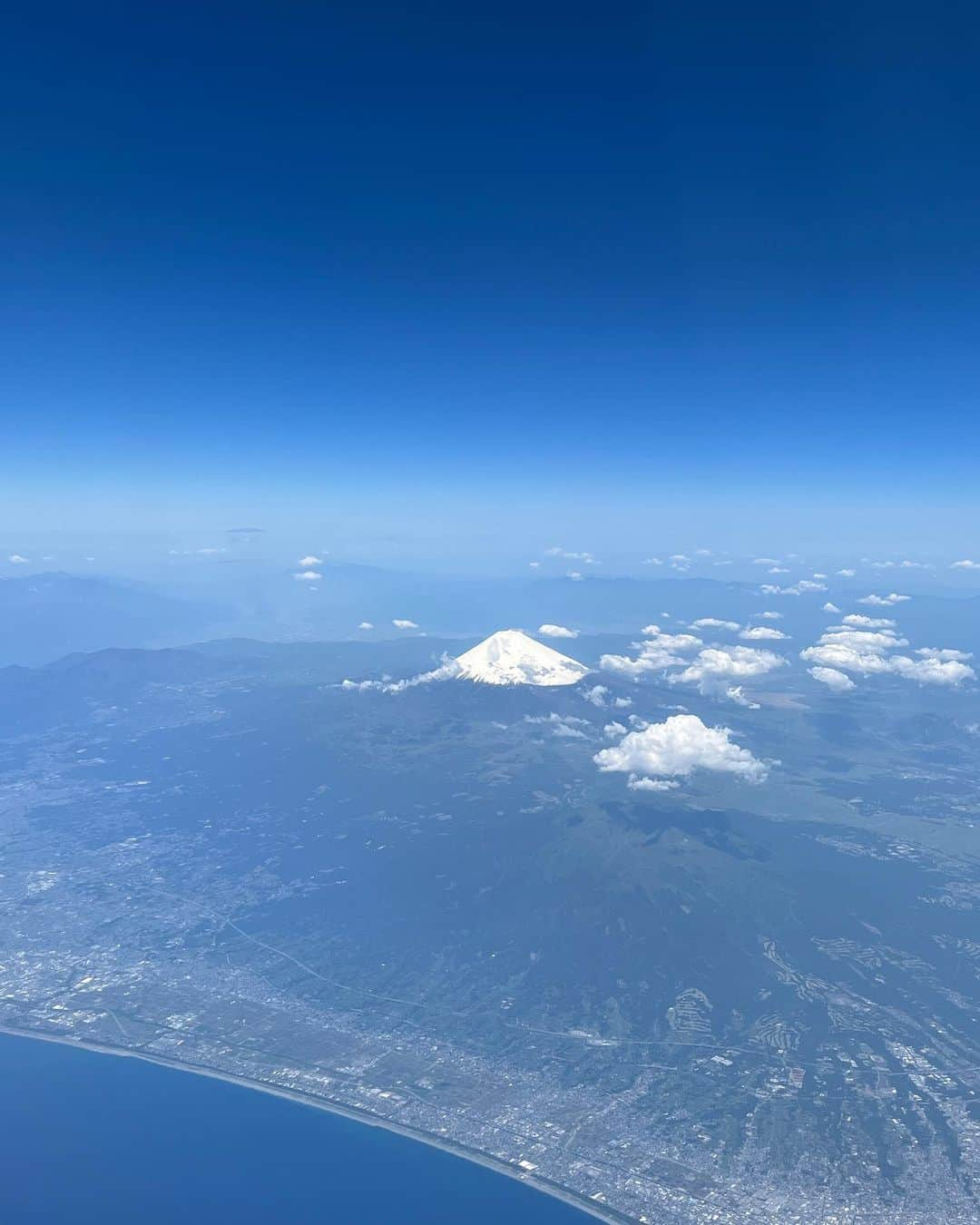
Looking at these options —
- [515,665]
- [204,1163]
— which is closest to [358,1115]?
[204,1163]

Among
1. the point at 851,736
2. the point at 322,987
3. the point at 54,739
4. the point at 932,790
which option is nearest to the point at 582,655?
the point at 851,736

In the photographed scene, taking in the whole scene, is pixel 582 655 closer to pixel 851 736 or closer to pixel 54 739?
pixel 851 736

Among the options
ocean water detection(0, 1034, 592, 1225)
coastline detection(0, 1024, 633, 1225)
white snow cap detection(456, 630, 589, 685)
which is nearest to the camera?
coastline detection(0, 1024, 633, 1225)

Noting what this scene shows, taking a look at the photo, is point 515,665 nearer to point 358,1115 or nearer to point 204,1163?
point 358,1115

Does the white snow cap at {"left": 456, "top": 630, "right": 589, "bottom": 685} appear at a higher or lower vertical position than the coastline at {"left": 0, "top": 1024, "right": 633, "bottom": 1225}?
higher

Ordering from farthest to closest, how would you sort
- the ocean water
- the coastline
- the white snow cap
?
the white snow cap → the ocean water → the coastline

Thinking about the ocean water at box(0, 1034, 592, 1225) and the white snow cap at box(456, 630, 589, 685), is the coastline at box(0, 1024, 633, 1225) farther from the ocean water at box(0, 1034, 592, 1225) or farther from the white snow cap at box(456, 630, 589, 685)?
the white snow cap at box(456, 630, 589, 685)

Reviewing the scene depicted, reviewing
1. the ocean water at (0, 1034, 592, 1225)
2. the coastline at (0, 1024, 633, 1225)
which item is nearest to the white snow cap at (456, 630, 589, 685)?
the coastline at (0, 1024, 633, 1225)
